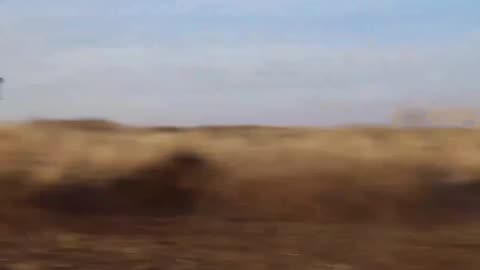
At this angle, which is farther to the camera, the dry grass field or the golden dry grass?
the golden dry grass

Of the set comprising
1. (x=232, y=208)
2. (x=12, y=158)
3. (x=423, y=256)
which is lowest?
(x=423, y=256)

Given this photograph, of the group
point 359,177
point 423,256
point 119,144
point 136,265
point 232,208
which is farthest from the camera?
point 119,144

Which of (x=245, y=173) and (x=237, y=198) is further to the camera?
(x=245, y=173)

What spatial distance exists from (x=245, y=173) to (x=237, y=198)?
90cm

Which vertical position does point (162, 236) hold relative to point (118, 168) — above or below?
below

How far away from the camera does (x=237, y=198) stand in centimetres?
1534

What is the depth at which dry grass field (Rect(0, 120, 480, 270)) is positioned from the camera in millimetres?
11531

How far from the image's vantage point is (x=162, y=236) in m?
12.9

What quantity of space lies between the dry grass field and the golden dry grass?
0.03 m

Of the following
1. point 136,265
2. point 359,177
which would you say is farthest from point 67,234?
point 359,177

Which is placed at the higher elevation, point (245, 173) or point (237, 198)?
point (245, 173)

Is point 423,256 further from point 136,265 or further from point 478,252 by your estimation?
point 136,265

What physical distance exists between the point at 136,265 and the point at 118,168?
5627 mm

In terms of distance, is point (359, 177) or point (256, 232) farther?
point (359, 177)
